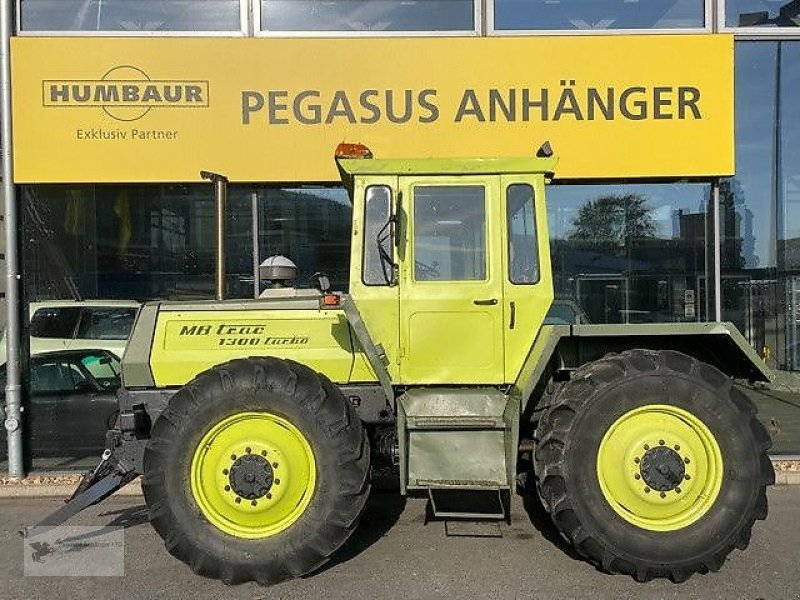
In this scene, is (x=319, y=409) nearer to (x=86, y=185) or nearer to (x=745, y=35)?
(x=86, y=185)

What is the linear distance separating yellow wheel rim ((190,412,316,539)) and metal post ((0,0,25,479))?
11.3ft

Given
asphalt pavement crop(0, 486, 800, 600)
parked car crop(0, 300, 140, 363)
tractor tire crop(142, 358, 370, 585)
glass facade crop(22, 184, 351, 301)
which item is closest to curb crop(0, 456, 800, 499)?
asphalt pavement crop(0, 486, 800, 600)

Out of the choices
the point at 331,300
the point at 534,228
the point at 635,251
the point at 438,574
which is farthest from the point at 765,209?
the point at 438,574

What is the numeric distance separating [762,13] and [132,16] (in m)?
6.50

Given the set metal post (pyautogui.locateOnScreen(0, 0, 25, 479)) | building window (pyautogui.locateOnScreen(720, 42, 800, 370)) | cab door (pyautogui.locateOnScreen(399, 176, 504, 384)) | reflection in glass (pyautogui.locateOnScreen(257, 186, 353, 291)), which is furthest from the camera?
building window (pyautogui.locateOnScreen(720, 42, 800, 370))

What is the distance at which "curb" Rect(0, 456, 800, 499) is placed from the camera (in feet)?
21.8

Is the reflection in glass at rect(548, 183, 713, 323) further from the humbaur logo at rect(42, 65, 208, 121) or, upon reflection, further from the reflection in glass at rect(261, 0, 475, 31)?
the humbaur logo at rect(42, 65, 208, 121)

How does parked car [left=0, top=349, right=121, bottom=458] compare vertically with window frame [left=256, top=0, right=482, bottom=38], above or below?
below

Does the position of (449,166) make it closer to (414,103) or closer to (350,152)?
(350,152)

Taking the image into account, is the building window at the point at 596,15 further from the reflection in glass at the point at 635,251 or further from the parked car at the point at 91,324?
the parked car at the point at 91,324

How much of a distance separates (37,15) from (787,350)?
8616 millimetres

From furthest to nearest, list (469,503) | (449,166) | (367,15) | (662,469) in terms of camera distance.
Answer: (367,15), (469,503), (449,166), (662,469)

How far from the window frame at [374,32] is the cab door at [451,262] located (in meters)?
3.16

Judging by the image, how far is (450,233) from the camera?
4605mm
